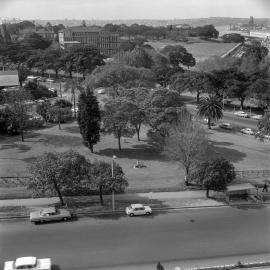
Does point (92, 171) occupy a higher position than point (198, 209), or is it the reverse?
point (92, 171)

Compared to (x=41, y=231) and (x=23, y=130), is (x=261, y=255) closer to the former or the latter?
(x=41, y=231)

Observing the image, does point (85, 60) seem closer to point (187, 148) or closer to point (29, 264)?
point (187, 148)

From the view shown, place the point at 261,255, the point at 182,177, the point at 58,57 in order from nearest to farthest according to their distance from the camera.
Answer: the point at 261,255 < the point at 182,177 < the point at 58,57

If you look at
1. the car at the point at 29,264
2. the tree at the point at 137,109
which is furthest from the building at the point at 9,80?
the car at the point at 29,264

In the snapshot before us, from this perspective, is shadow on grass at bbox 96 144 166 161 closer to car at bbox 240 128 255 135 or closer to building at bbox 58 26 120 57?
car at bbox 240 128 255 135

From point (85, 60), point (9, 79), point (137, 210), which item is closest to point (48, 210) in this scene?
point (137, 210)

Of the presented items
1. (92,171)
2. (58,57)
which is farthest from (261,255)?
(58,57)

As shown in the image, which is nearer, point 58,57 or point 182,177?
point 182,177
